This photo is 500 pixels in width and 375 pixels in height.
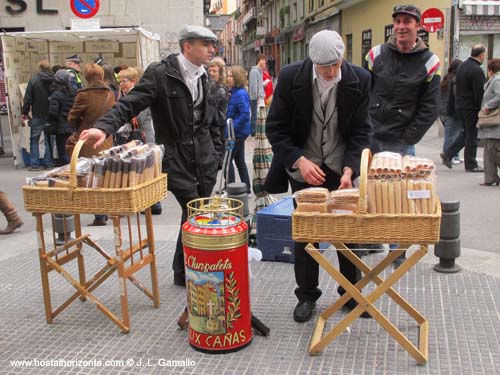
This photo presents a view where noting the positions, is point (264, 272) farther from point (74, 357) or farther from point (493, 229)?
point (493, 229)

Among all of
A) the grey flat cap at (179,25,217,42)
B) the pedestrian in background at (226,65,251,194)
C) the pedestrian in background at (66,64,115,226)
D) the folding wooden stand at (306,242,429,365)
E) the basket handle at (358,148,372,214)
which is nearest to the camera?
the basket handle at (358,148,372,214)

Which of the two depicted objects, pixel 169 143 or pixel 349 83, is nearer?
pixel 349 83

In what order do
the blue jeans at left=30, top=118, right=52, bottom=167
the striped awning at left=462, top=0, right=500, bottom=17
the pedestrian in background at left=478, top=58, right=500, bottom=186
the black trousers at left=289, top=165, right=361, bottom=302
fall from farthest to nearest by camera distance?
the striped awning at left=462, top=0, right=500, bottom=17 → the blue jeans at left=30, top=118, right=52, bottom=167 → the pedestrian in background at left=478, top=58, right=500, bottom=186 → the black trousers at left=289, top=165, right=361, bottom=302

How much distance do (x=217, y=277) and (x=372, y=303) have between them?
2.98 ft

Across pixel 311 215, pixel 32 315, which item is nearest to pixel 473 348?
pixel 311 215

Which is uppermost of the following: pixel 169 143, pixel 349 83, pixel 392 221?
pixel 349 83

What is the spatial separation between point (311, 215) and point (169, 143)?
61.3 inches

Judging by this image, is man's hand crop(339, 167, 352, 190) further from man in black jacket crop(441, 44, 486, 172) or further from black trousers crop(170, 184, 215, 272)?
man in black jacket crop(441, 44, 486, 172)

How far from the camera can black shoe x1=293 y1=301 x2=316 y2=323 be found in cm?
391

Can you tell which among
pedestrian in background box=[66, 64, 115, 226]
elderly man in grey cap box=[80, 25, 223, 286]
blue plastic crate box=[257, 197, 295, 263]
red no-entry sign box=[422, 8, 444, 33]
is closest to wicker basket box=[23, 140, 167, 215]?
elderly man in grey cap box=[80, 25, 223, 286]

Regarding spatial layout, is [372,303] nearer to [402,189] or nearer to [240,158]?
[402,189]

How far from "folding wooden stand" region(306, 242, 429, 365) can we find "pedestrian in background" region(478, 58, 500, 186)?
5602 millimetres

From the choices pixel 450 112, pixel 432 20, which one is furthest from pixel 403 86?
pixel 432 20

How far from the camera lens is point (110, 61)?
40.5 ft
